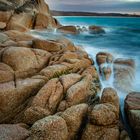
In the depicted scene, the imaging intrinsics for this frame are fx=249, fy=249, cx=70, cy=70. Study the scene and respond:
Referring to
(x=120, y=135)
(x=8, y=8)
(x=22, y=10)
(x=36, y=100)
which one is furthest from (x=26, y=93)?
(x=22, y=10)

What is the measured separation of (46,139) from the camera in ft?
23.7

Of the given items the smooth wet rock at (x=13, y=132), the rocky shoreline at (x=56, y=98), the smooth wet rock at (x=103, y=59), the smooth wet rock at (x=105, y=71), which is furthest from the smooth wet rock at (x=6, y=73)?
the smooth wet rock at (x=103, y=59)

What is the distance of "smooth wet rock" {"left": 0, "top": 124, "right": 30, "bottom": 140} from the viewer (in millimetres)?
7402

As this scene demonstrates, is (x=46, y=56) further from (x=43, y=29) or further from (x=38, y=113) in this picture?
(x=43, y=29)

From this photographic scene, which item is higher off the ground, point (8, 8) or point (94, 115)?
point (8, 8)

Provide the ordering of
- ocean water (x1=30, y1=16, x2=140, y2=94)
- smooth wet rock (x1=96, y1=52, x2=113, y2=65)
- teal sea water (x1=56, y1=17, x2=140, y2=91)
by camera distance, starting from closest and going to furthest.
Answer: ocean water (x1=30, y1=16, x2=140, y2=94) → smooth wet rock (x1=96, y1=52, x2=113, y2=65) → teal sea water (x1=56, y1=17, x2=140, y2=91)

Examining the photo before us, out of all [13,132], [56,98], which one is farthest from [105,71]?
[13,132]

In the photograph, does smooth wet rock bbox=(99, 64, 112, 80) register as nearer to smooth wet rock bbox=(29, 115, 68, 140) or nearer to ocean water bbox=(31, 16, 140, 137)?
ocean water bbox=(31, 16, 140, 137)

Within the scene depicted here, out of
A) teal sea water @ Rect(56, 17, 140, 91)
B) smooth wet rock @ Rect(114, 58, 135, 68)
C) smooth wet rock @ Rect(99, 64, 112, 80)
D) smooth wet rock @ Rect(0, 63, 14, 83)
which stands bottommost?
teal sea water @ Rect(56, 17, 140, 91)

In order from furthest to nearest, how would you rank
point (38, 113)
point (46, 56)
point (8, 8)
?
point (8, 8) → point (46, 56) → point (38, 113)

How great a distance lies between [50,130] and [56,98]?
7.66 feet

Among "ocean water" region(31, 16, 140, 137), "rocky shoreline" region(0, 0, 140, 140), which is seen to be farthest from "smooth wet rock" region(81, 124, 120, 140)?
"ocean water" region(31, 16, 140, 137)

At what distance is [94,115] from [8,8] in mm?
20384

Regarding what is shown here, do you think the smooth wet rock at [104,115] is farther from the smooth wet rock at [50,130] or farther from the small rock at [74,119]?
the smooth wet rock at [50,130]
